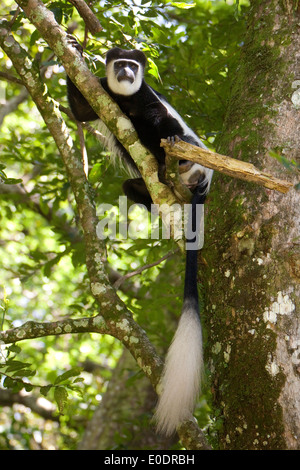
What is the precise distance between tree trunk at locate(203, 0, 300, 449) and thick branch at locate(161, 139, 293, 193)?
17 centimetres

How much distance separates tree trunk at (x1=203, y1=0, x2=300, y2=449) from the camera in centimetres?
130

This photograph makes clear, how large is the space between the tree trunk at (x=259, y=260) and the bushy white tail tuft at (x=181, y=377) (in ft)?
0.21

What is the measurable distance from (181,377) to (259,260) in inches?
16.4

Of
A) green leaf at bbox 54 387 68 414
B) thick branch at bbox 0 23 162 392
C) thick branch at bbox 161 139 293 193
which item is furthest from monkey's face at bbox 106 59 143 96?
green leaf at bbox 54 387 68 414

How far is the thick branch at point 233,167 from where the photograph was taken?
1.37 m

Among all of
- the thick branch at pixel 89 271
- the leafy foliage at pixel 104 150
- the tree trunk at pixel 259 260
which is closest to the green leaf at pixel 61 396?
the leafy foliage at pixel 104 150

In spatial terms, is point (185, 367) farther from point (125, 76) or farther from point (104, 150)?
point (104, 150)

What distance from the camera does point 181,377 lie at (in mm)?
1471

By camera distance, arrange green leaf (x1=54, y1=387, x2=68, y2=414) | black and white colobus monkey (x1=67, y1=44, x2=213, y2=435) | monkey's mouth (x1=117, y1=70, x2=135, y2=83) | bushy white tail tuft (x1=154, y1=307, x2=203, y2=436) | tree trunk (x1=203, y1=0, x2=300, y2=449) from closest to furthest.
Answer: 1. tree trunk (x1=203, y1=0, x2=300, y2=449)
2. bushy white tail tuft (x1=154, y1=307, x2=203, y2=436)
3. black and white colobus monkey (x1=67, y1=44, x2=213, y2=435)
4. green leaf (x1=54, y1=387, x2=68, y2=414)
5. monkey's mouth (x1=117, y1=70, x2=135, y2=83)

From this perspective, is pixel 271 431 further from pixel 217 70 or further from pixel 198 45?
pixel 198 45

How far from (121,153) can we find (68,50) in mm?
983

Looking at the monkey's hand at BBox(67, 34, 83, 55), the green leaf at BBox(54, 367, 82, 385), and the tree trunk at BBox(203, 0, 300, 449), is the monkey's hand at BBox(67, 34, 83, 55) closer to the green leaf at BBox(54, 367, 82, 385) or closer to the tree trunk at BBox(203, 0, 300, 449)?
the tree trunk at BBox(203, 0, 300, 449)

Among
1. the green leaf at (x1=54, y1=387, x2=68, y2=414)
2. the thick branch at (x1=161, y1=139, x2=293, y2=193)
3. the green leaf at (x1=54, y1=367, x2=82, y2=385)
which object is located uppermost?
the thick branch at (x1=161, y1=139, x2=293, y2=193)

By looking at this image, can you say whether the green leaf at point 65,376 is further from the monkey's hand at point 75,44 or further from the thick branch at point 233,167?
the monkey's hand at point 75,44
